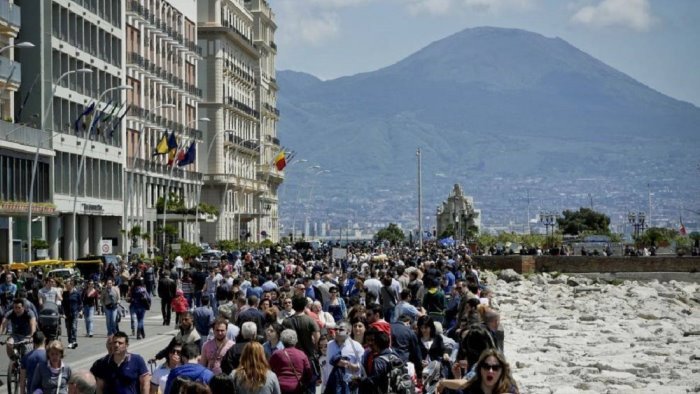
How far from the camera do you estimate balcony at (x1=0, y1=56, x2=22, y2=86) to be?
58625mm

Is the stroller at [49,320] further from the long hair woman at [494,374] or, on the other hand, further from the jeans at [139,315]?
the long hair woman at [494,374]

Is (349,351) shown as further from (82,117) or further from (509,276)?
(509,276)

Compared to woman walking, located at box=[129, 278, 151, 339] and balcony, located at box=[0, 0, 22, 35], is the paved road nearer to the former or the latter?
woman walking, located at box=[129, 278, 151, 339]

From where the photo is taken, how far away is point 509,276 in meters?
87.6

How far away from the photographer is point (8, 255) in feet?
197

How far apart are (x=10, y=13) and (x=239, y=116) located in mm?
64270

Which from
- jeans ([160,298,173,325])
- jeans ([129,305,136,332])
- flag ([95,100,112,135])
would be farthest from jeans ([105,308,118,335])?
flag ([95,100,112,135])

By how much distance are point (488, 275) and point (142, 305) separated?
5126cm

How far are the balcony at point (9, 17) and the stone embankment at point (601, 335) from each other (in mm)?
21837

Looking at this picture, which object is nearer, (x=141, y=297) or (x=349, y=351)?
(x=349, y=351)

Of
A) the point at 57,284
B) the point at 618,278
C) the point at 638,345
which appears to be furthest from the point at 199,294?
the point at 618,278

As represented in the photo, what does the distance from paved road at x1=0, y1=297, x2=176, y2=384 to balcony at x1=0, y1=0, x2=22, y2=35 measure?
62.9 feet

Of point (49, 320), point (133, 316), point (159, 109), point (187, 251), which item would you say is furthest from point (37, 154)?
point (159, 109)

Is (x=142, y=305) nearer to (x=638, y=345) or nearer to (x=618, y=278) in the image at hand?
(x=638, y=345)
